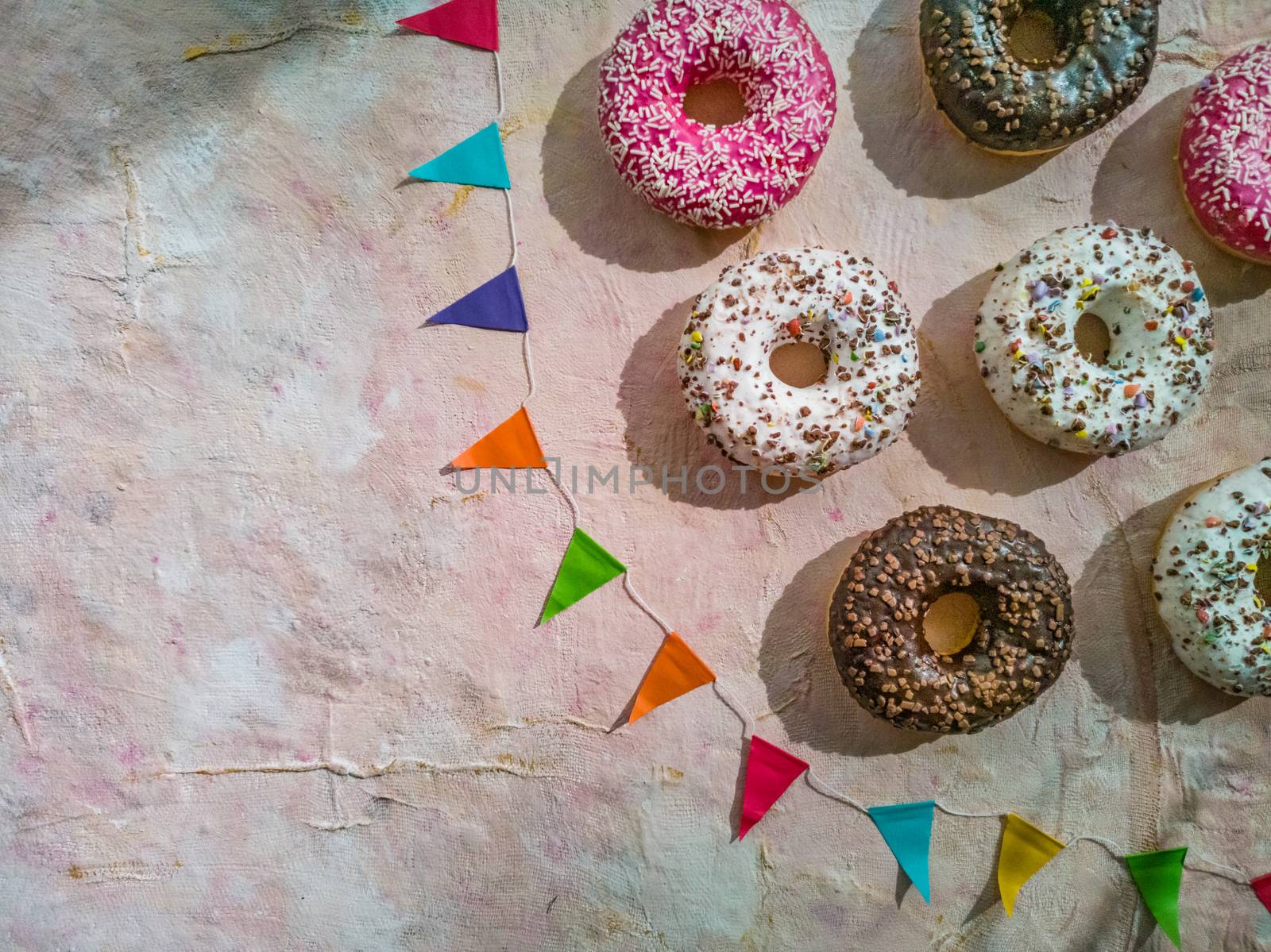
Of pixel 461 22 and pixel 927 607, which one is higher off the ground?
pixel 461 22

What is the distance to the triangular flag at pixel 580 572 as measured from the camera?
243 cm

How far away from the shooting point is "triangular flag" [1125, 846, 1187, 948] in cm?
250

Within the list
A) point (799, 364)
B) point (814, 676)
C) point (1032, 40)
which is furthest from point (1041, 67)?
point (814, 676)

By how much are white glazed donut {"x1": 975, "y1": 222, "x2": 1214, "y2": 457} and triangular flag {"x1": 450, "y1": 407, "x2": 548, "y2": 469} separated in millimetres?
1331

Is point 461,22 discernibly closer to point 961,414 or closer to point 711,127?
point 711,127

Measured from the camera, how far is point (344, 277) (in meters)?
2.43

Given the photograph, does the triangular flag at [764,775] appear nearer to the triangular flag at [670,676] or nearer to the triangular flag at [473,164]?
the triangular flag at [670,676]

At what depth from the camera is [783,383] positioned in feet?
7.50

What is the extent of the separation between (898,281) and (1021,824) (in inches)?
66.0

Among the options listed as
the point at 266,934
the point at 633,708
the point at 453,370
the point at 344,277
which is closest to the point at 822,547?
the point at 633,708

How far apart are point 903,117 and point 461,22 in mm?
1339

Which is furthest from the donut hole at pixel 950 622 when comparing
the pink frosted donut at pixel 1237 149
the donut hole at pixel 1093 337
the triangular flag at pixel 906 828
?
the pink frosted donut at pixel 1237 149

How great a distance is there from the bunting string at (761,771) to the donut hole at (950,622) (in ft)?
1.58

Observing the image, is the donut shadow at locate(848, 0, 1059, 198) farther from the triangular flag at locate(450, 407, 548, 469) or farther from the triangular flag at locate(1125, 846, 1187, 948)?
the triangular flag at locate(1125, 846, 1187, 948)
